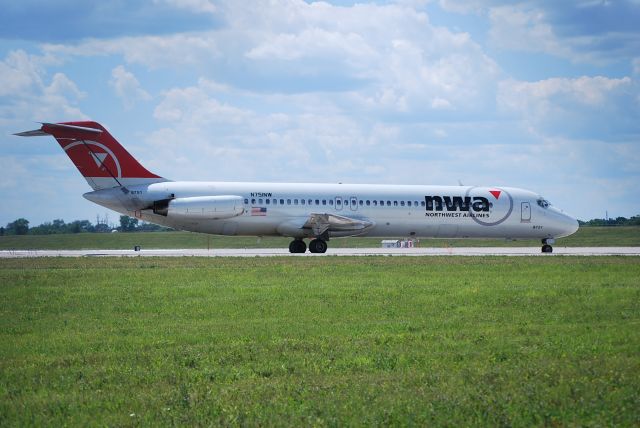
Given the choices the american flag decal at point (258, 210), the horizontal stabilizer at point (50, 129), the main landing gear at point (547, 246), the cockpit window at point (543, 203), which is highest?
the horizontal stabilizer at point (50, 129)

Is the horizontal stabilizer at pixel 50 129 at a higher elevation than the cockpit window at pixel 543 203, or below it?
higher

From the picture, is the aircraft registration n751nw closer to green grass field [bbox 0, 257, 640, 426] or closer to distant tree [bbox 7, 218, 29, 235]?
green grass field [bbox 0, 257, 640, 426]

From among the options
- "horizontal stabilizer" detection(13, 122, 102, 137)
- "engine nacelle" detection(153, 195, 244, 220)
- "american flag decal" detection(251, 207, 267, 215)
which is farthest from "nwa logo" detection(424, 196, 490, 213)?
"horizontal stabilizer" detection(13, 122, 102, 137)

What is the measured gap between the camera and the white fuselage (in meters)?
40.2

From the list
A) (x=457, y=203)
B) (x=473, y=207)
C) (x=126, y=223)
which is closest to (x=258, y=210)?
(x=457, y=203)

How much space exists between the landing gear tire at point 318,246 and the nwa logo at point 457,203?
19.5 feet

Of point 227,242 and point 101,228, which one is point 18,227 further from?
point 227,242

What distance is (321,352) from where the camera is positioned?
12.0 meters

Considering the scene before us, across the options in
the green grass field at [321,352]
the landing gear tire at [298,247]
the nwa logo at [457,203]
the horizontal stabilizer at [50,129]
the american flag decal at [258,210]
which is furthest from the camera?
the nwa logo at [457,203]

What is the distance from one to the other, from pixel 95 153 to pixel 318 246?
Answer: 11.8m

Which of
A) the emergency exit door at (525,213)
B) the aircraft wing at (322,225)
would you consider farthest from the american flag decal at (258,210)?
the emergency exit door at (525,213)

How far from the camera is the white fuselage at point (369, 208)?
132ft

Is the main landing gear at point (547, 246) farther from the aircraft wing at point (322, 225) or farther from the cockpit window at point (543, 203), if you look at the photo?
the aircraft wing at point (322, 225)

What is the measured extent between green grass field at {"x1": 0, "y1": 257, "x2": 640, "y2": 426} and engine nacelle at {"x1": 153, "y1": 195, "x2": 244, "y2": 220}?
56.0 ft
